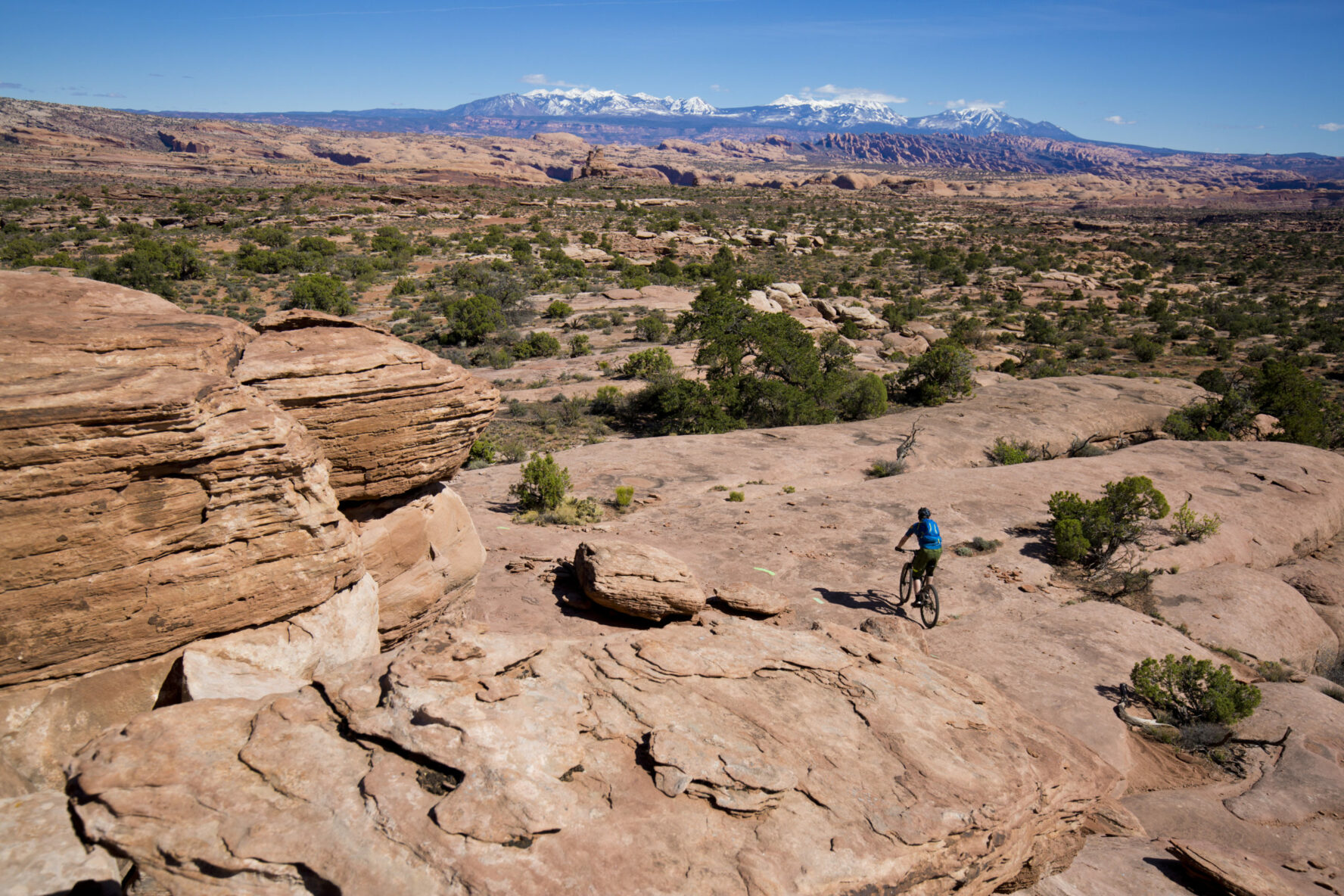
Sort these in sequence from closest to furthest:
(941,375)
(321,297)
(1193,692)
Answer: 1. (1193,692)
2. (941,375)
3. (321,297)

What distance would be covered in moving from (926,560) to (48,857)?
941 centimetres

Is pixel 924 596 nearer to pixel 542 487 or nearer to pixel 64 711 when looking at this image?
pixel 542 487

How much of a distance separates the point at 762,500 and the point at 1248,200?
17898 cm

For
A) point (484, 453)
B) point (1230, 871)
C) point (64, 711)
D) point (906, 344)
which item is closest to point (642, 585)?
point (64, 711)

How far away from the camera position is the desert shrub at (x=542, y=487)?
12758 millimetres

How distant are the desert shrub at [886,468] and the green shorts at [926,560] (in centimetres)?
628

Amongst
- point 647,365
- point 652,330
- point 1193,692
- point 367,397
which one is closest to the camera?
point 367,397

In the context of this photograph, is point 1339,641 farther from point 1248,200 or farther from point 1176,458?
point 1248,200

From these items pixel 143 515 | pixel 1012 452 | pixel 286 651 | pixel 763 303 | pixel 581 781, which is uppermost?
pixel 763 303

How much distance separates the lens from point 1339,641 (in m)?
11.2

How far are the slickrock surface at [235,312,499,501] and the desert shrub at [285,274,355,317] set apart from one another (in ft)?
83.0

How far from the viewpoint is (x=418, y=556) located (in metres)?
7.67

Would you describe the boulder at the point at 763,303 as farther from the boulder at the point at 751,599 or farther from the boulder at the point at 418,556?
the boulder at the point at 418,556

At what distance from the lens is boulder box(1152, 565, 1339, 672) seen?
404 inches
